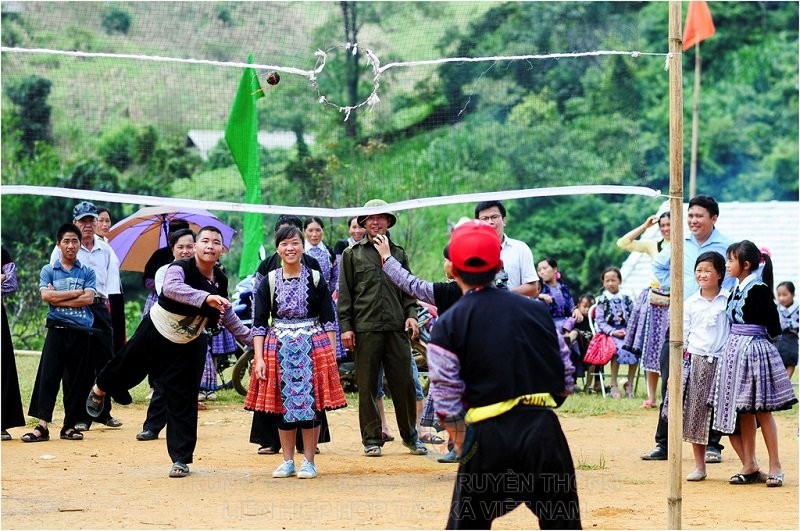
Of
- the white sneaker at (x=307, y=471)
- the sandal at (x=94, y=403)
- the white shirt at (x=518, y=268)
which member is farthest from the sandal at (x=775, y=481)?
the sandal at (x=94, y=403)

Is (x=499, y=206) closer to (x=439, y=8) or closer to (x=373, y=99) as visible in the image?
(x=373, y=99)

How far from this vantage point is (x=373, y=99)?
249 inches

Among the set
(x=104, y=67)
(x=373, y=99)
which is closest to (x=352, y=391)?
(x=373, y=99)

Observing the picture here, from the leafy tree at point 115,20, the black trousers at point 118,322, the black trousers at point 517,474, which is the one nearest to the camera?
the black trousers at point 517,474

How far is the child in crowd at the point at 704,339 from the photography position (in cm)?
764

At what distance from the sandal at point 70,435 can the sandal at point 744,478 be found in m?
5.25

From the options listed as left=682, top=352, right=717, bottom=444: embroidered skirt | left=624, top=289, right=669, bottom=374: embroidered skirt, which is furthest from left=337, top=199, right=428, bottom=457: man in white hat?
left=624, top=289, right=669, bottom=374: embroidered skirt

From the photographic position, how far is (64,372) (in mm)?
9586

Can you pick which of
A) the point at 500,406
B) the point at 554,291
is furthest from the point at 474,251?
the point at 554,291

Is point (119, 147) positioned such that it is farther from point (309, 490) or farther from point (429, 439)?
point (309, 490)

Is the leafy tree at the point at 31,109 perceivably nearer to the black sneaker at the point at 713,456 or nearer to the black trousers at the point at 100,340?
the black trousers at the point at 100,340

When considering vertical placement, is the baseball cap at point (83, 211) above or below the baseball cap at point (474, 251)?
above

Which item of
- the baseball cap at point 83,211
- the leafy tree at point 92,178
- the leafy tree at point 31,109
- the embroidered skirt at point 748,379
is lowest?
the embroidered skirt at point 748,379

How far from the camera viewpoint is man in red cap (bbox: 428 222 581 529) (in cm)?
445
